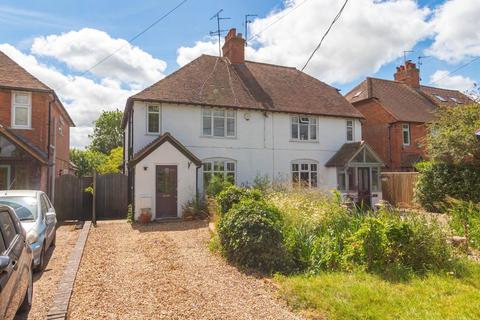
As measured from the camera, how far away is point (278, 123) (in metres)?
18.5

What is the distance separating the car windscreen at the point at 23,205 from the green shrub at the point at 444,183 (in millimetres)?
14571

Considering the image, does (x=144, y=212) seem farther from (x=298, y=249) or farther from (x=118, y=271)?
(x=298, y=249)

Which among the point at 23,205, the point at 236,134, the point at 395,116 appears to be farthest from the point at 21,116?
the point at 395,116

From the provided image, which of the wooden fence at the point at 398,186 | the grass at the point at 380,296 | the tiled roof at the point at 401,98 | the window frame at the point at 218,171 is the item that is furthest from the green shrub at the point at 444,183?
the grass at the point at 380,296

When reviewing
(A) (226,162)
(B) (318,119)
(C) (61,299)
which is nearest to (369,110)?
(B) (318,119)

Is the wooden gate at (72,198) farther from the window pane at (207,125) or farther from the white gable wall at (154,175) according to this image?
the window pane at (207,125)

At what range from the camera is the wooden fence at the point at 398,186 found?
61.9ft

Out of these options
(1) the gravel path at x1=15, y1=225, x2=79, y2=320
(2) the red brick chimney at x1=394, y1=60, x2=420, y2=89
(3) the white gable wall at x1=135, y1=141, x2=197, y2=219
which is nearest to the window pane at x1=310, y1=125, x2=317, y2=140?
(3) the white gable wall at x1=135, y1=141, x2=197, y2=219

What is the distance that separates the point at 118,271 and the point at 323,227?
460cm

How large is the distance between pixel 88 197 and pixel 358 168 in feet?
48.8

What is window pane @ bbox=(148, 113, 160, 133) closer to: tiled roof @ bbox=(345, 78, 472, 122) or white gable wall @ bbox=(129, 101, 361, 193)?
white gable wall @ bbox=(129, 101, 361, 193)

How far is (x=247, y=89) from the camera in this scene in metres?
18.8

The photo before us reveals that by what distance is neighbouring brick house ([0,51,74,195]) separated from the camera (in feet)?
42.2

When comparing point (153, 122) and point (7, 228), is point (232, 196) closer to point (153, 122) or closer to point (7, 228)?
point (7, 228)
